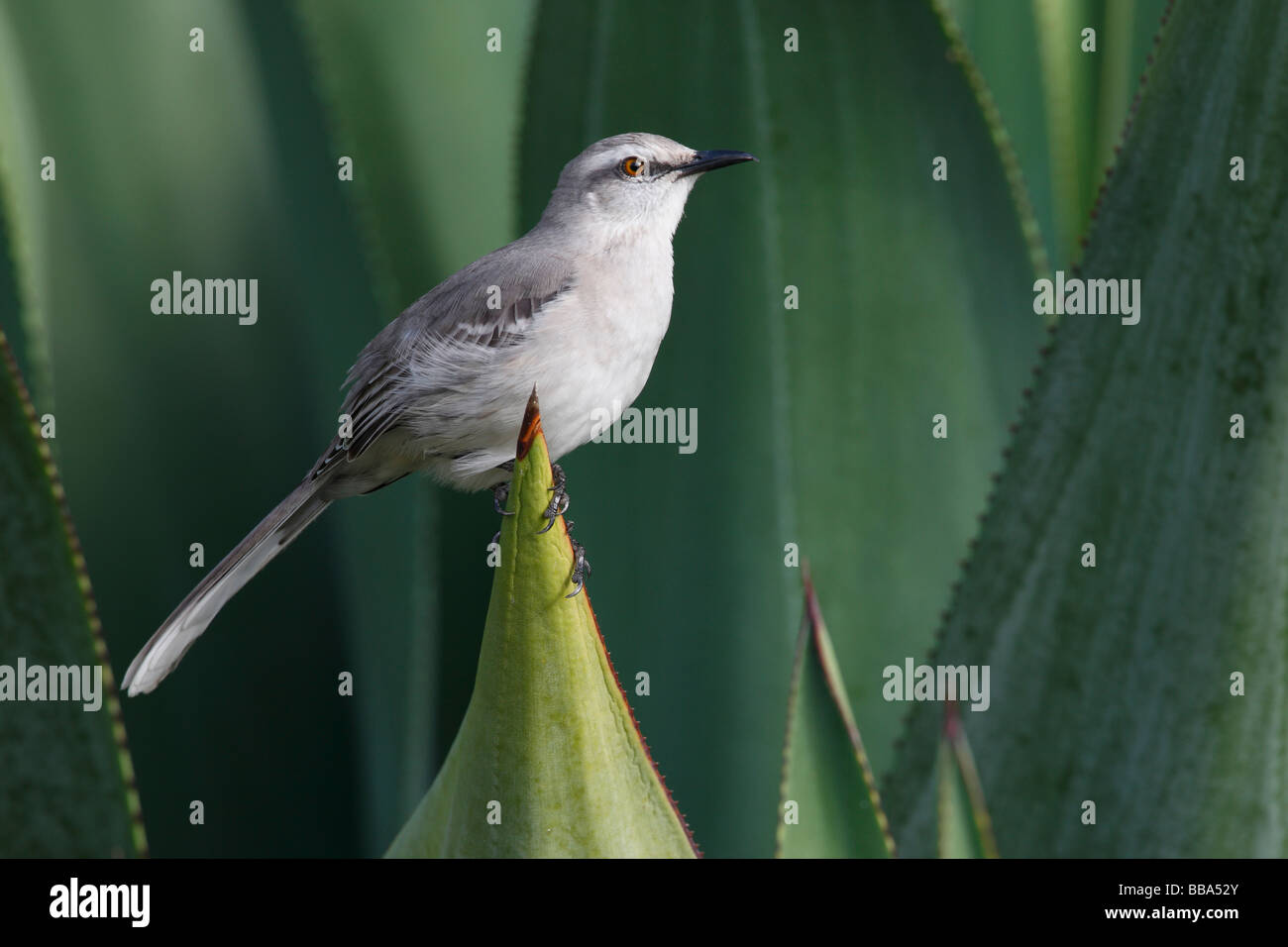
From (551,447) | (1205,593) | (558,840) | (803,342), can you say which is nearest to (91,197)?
(551,447)

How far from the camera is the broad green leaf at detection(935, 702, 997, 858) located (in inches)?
57.9

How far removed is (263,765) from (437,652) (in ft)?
1.39

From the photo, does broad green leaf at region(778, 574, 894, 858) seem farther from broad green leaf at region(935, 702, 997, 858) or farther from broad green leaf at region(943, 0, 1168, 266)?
broad green leaf at region(943, 0, 1168, 266)

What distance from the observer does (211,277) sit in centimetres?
246

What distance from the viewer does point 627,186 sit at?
2.60 meters

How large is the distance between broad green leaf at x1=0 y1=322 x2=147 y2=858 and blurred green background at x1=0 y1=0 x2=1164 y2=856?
18.8 inches

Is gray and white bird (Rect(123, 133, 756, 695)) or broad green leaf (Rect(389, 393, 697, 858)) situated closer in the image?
broad green leaf (Rect(389, 393, 697, 858))

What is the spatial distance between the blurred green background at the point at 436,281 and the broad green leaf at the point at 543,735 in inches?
26.9

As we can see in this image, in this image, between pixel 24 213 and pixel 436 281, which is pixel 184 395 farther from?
pixel 436 281

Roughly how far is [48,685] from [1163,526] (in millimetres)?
1733

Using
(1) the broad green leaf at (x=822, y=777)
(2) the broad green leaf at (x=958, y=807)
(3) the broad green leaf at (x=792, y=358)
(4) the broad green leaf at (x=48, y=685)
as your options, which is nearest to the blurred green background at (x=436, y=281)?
(3) the broad green leaf at (x=792, y=358)

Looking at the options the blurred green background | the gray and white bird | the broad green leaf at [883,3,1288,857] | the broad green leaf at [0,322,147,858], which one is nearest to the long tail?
the gray and white bird

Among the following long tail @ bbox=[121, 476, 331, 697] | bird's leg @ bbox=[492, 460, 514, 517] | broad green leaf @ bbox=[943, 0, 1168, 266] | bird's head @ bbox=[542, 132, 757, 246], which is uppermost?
broad green leaf @ bbox=[943, 0, 1168, 266]

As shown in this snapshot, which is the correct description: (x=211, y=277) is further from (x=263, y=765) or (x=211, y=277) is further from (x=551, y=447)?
(x=263, y=765)
